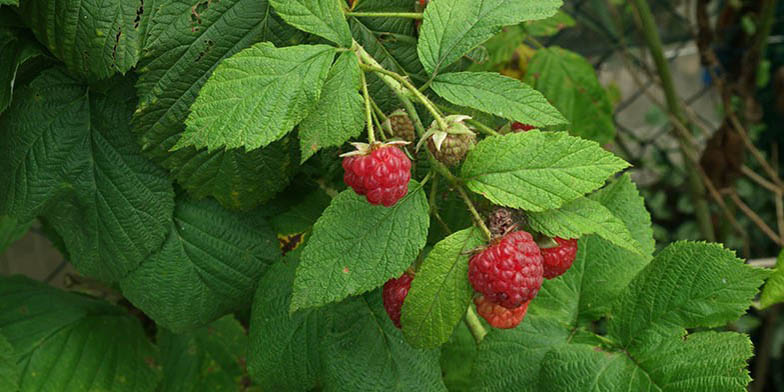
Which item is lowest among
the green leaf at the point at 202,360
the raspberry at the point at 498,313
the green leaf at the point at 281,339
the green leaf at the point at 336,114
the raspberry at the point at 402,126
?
the green leaf at the point at 202,360

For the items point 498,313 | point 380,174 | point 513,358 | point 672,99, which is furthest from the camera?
point 672,99

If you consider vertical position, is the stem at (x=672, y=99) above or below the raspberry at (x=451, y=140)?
below

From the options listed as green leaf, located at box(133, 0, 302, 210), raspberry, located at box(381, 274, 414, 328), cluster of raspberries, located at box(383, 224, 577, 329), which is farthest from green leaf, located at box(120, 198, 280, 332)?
cluster of raspberries, located at box(383, 224, 577, 329)

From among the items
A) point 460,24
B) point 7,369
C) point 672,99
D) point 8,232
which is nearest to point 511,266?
point 460,24

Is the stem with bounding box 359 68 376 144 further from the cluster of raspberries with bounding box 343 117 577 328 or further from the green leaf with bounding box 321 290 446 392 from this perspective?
the green leaf with bounding box 321 290 446 392

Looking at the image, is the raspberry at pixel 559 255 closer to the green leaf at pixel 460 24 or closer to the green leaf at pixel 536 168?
the green leaf at pixel 536 168

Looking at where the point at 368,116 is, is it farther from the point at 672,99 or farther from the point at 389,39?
the point at 672,99

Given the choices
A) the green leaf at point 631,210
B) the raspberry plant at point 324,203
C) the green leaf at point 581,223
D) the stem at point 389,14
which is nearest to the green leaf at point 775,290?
the raspberry plant at point 324,203
